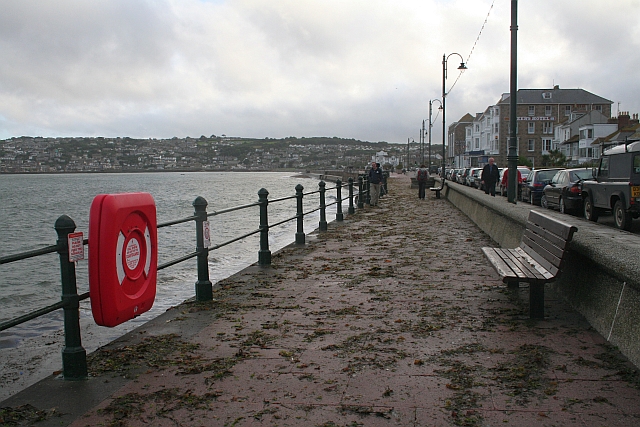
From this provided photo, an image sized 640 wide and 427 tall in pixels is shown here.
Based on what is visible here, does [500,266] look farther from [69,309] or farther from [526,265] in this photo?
[69,309]

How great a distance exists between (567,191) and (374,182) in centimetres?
767

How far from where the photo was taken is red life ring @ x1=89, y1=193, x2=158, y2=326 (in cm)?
454

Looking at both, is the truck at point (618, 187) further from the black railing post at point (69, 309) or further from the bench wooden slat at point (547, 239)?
the black railing post at point (69, 309)

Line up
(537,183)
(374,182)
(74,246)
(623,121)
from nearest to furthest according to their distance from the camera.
Answer: (74,246) → (374,182) → (537,183) → (623,121)

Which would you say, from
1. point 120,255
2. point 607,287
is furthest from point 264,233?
point 607,287

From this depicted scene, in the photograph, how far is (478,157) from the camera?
343 ft

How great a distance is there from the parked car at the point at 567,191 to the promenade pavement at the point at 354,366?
12.4 meters

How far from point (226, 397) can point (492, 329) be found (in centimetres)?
270

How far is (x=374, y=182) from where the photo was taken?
24.6 m

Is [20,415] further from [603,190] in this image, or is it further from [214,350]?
[603,190]

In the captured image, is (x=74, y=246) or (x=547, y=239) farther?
(x=547, y=239)

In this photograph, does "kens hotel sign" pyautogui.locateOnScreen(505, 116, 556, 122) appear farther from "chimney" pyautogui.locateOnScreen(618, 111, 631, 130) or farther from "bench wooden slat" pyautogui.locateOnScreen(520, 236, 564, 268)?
"bench wooden slat" pyautogui.locateOnScreen(520, 236, 564, 268)

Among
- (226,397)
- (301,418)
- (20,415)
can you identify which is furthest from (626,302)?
(20,415)

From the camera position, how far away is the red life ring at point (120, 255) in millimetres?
4535
